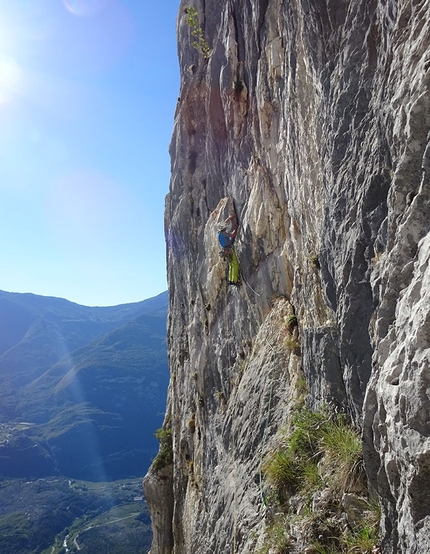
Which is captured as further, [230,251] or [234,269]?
[230,251]

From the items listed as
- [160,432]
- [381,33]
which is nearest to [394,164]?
[381,33]

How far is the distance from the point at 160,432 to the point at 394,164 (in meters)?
24.6

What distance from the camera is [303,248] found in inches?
394

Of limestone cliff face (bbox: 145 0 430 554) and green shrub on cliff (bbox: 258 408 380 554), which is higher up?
limestone cliff face (bbox: 145 0 430 554)

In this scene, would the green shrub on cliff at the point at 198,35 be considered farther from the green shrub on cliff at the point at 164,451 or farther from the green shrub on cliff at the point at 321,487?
the green shrub on cliff at the point at 164,451

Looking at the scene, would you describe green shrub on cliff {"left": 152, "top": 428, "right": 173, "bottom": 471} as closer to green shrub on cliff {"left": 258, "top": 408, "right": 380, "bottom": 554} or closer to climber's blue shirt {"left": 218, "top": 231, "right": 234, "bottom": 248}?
climber's blue shirt {"left": 218, "top": 231, "right": 234, "bottom": 248}

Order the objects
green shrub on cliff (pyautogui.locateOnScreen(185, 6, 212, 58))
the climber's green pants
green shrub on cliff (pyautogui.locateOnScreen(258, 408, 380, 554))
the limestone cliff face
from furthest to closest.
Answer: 1. green shrub on cliff (pyautogui.locateOnScreen(185, 6, 212, 58))
2. the climber's green pants
3. green shrub on cliff (pyautogui.locateOnScreen(258, 408, 380, 554))
4. the limestone cliff face

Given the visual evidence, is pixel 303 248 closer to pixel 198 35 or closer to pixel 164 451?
pixel 198 35

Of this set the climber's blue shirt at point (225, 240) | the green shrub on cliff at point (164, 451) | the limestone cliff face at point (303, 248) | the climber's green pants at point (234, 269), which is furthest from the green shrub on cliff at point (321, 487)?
the green shrub on cliff at point (164, 451)

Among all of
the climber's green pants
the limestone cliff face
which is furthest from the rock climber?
the limestone cliff face

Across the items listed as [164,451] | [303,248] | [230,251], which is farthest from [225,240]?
[164,451]

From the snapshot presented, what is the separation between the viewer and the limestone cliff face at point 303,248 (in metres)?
4.38

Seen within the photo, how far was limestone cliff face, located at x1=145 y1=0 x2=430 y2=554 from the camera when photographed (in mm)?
4383

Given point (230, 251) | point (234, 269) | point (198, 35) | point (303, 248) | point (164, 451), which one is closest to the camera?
point (303, 248)
